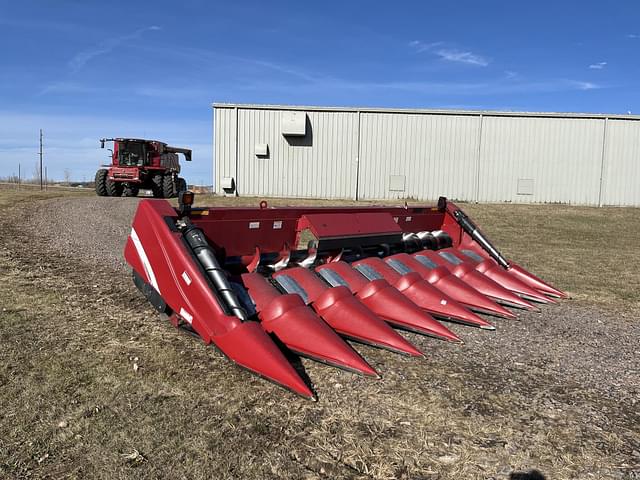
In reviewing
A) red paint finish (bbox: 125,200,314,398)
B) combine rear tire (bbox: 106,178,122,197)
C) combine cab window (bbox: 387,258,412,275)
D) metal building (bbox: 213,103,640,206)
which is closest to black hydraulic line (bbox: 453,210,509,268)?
combine cab window (bbox: 387,258,412,275)

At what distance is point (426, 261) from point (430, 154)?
1666 cm

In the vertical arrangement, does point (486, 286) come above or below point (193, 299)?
below

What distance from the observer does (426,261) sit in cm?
595

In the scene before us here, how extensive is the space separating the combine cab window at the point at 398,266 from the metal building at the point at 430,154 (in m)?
16.2

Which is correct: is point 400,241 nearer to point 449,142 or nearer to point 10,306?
point 10,306

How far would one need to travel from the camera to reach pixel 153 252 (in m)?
4.25

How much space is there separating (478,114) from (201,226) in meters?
19.0

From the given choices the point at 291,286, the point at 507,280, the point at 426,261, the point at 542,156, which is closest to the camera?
the point at 291,286

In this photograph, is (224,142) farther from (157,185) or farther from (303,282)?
(303,282)

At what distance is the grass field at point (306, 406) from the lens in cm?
245

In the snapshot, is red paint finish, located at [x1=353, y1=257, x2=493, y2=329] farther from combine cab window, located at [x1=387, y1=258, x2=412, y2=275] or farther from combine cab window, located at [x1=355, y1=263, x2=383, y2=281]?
combine cab window, located at [x1=387, y1=258, x2=412, y2=275]

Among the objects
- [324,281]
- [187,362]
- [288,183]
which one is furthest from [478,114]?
[187,362]

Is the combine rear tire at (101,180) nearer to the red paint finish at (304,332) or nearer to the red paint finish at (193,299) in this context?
the red paint finish at (193,299)

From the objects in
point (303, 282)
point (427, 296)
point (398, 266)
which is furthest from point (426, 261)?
point (303, 282)
